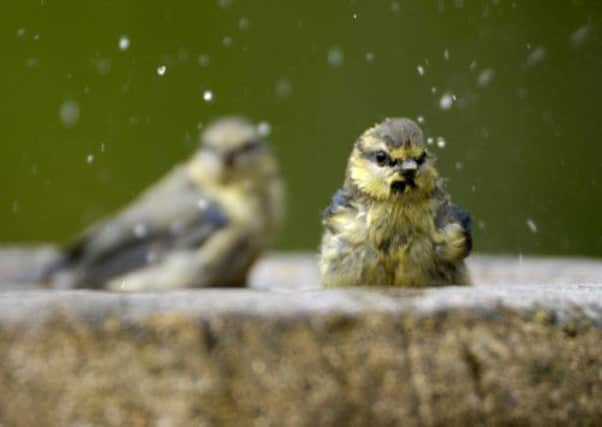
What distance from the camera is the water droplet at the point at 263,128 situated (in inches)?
228

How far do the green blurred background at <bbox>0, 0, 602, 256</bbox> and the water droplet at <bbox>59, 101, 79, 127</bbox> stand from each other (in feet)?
0.04

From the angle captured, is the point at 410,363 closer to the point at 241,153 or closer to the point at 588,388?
the point at 588,388

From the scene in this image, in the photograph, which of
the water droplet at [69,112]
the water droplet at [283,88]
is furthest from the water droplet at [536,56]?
the water droplet at [69,112]

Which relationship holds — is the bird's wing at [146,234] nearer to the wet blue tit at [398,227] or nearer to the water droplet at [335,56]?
the water droplet at [335,56]

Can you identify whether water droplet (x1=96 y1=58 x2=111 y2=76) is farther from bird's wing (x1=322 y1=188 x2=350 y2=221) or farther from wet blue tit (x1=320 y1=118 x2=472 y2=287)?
wet blue tit (x1=320 y1=118 x2=472 y2=287)

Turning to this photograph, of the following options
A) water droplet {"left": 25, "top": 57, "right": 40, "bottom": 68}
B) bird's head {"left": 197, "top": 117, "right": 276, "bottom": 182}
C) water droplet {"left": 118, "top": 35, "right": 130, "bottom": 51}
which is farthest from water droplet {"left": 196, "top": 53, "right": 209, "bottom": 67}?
bird's head {"left": 197, "top": 117, "right": 276, "bottom": 182}

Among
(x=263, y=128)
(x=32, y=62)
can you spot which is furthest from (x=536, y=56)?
(x=32, y=62)

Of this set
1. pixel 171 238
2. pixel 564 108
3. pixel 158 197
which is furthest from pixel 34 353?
pixel 564 108

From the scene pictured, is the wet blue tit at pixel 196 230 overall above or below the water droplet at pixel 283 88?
below

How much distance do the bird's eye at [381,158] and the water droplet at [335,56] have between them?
4.30 meters

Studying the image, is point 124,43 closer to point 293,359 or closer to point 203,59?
point 203,59

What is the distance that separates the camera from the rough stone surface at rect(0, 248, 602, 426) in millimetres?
1976

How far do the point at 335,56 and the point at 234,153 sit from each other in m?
1.79

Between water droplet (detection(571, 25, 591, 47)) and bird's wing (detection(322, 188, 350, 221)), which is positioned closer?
bird's wing (detection(322, 188, 350, 221))
